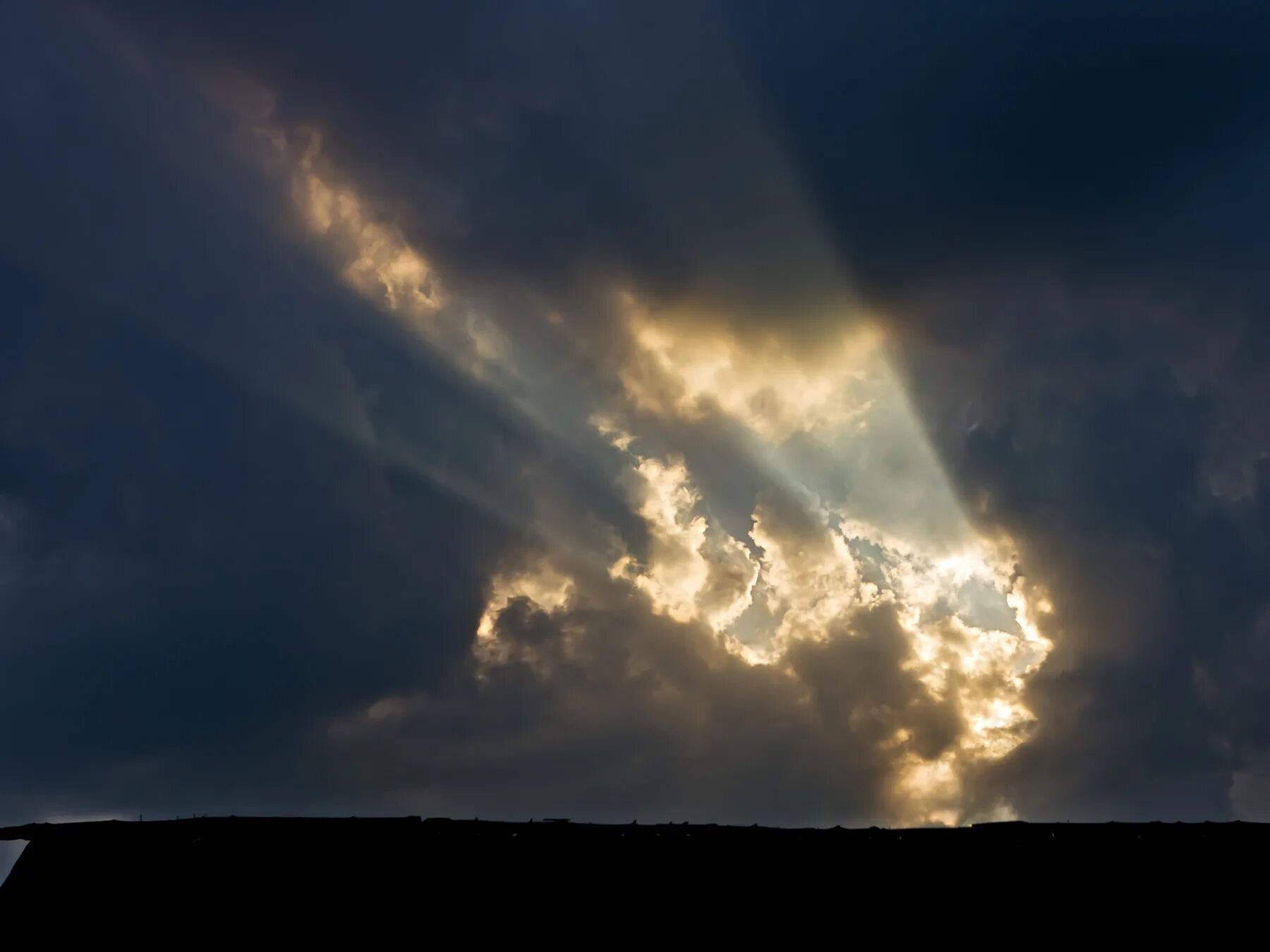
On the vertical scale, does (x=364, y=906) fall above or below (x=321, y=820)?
below

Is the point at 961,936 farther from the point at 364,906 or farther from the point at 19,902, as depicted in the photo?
the point at 19,902

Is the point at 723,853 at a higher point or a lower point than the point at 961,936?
higher

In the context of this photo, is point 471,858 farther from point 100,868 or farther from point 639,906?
point 100,868

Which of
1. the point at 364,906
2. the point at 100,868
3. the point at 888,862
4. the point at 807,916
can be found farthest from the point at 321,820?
the point at 888,862

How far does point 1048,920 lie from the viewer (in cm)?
2464

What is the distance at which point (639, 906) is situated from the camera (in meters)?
24.9

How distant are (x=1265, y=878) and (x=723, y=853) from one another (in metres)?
13.0

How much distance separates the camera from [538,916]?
81.2ft

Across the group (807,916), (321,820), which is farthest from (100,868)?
(807,916)

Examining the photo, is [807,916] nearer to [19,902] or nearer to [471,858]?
[471,858]

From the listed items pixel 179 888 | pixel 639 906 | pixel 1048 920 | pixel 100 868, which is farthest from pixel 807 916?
pixel 100 868

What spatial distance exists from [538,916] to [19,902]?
12372 millimetres

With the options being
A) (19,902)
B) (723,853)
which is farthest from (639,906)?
(19,902)

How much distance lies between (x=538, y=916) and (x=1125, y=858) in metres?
14.2
